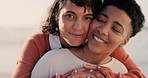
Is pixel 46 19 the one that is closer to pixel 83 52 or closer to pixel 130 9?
pixel 83 52

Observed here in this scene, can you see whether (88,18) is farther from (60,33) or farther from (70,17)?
(60,33)

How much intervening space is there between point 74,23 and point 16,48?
4893mm

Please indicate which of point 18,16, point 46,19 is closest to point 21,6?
point 18,16

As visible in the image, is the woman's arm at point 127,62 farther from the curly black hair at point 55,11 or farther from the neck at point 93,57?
the curly black hair at point 55,11

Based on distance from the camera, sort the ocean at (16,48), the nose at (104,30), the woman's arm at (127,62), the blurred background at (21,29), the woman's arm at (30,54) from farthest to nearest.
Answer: the blurred background at (21,29)
the ocean at (16,48)
the woman's arm at (127,62)
the woman's arm at (30,54)
the nose at (104,30)

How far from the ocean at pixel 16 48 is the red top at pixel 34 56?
9.23 ft

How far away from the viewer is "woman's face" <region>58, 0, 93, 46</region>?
2.69 m

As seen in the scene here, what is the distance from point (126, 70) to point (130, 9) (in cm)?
42

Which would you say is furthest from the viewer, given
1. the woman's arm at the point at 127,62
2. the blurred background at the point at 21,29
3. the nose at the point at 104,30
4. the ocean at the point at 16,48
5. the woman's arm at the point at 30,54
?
the blurred background at the point at 21,29

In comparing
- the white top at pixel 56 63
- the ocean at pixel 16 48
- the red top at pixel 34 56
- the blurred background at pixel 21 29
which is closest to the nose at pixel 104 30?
the white top at pixel 56 63

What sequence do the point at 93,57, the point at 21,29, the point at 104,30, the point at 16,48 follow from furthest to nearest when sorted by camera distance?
the point at 21,29 < the point at 16,48 < the point at 93,57 < the point at 104,30

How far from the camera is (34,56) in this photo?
2869 millimetres

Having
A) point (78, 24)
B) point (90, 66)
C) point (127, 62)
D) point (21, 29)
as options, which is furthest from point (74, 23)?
point (21, 29)

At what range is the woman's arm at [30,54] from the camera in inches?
110
